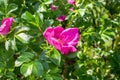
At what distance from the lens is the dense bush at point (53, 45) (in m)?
1.33

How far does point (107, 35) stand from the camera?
1887mm

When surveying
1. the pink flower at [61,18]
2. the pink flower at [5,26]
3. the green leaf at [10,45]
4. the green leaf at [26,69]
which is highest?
the pink flower at [5,26]

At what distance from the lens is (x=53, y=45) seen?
1.33 meters

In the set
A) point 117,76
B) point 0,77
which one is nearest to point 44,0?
point 0,77

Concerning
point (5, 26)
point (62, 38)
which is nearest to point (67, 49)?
point (62, 38)

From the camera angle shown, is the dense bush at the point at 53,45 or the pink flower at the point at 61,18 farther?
the pink flower at the point at 61,18

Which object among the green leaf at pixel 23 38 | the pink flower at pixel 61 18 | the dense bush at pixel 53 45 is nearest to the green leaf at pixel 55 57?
the dense bush at pixel 53 45

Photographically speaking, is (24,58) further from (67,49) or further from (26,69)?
(67,49)

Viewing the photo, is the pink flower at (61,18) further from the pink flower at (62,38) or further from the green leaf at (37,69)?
the green leaf at (37,69)

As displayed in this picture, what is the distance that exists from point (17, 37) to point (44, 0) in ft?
1.56

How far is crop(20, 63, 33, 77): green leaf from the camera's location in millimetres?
1277

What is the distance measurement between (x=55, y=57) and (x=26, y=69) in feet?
0.39

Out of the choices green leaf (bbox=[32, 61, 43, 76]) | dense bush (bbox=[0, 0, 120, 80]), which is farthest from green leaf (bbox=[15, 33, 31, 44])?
green leaf (bbox=[32, 61, 43, 76])

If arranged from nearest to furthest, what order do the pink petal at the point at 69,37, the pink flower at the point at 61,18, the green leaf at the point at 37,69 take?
the green leaf at the point at 37,69
the pink petal at the point at 69,37
the pink flower at the point at 61,18
